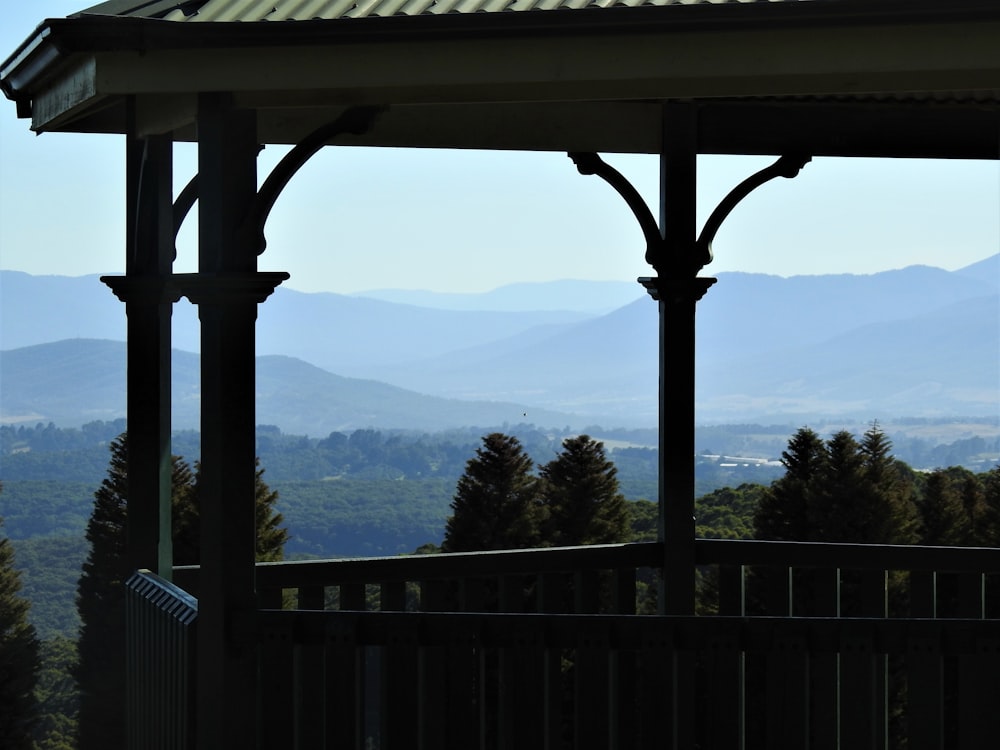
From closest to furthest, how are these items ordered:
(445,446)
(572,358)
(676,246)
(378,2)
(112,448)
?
(378,2), (676,246), (112,448), (445,446), (572,358)

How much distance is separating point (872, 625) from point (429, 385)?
14678 centimetres

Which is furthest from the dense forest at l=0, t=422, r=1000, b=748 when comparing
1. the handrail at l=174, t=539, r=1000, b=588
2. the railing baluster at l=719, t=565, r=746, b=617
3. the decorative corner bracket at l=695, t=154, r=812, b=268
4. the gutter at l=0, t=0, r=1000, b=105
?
the gutter at l=0, t=0, r=1000, b=105

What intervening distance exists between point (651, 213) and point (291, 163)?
7.43 ft

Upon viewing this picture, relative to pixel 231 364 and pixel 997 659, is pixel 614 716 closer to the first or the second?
pixel 997 659

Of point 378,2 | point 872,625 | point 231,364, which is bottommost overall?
point 872,625

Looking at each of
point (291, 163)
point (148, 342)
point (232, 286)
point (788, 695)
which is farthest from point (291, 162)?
point (788, 695)

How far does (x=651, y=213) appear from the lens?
6.38 metres

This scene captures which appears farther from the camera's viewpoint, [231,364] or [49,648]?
[49,648]

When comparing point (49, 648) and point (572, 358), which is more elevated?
point (572, 358)

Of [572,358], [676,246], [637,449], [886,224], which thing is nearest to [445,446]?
[637,449]

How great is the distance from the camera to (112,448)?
59.8ft

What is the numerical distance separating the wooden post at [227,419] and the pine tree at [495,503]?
39.8ft

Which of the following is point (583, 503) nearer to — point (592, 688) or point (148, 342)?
point (148, 342)

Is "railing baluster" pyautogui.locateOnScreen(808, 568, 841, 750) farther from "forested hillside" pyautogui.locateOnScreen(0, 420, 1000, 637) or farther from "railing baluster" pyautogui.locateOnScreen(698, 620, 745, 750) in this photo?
"forested hillside" pyautogui.locateOnScreen(0, 420, 1000, 637)
